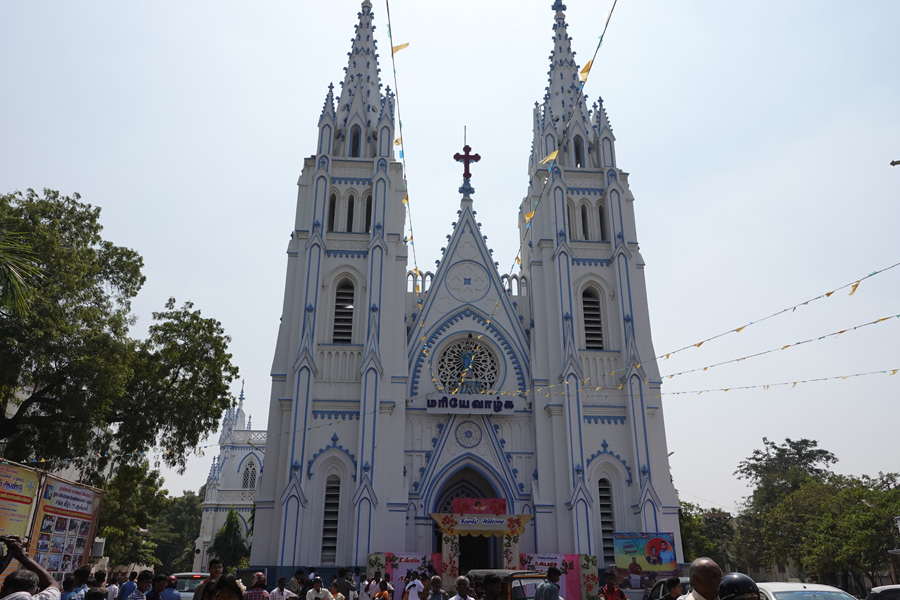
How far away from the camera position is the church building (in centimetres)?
2288

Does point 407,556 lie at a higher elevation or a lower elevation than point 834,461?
lower

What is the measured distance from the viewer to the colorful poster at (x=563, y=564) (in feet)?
65.9

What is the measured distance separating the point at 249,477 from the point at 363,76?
30694mm

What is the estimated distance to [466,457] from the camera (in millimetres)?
24281

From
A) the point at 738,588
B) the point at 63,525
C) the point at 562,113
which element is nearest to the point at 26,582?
the point at 738,588

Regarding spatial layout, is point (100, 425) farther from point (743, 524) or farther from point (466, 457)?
point (743, 524)

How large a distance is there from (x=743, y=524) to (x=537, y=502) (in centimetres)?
3052

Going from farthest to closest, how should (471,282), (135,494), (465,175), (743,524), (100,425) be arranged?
(743,524) → (465,175) → (471,282) → (135,494) → (100,425)

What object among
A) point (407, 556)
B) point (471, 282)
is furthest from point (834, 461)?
point (407, 556)

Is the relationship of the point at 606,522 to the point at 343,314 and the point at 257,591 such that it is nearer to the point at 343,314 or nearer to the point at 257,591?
the point at 343,314

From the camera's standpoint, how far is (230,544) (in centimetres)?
4394

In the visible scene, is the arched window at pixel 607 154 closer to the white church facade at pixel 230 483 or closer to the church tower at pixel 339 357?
the church tower at pixel 339 357

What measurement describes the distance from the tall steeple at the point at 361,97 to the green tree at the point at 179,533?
41.6m

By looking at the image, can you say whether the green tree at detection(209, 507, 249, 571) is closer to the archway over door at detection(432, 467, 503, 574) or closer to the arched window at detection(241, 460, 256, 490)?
the arched window at detection(241, 460, 256, 490)
